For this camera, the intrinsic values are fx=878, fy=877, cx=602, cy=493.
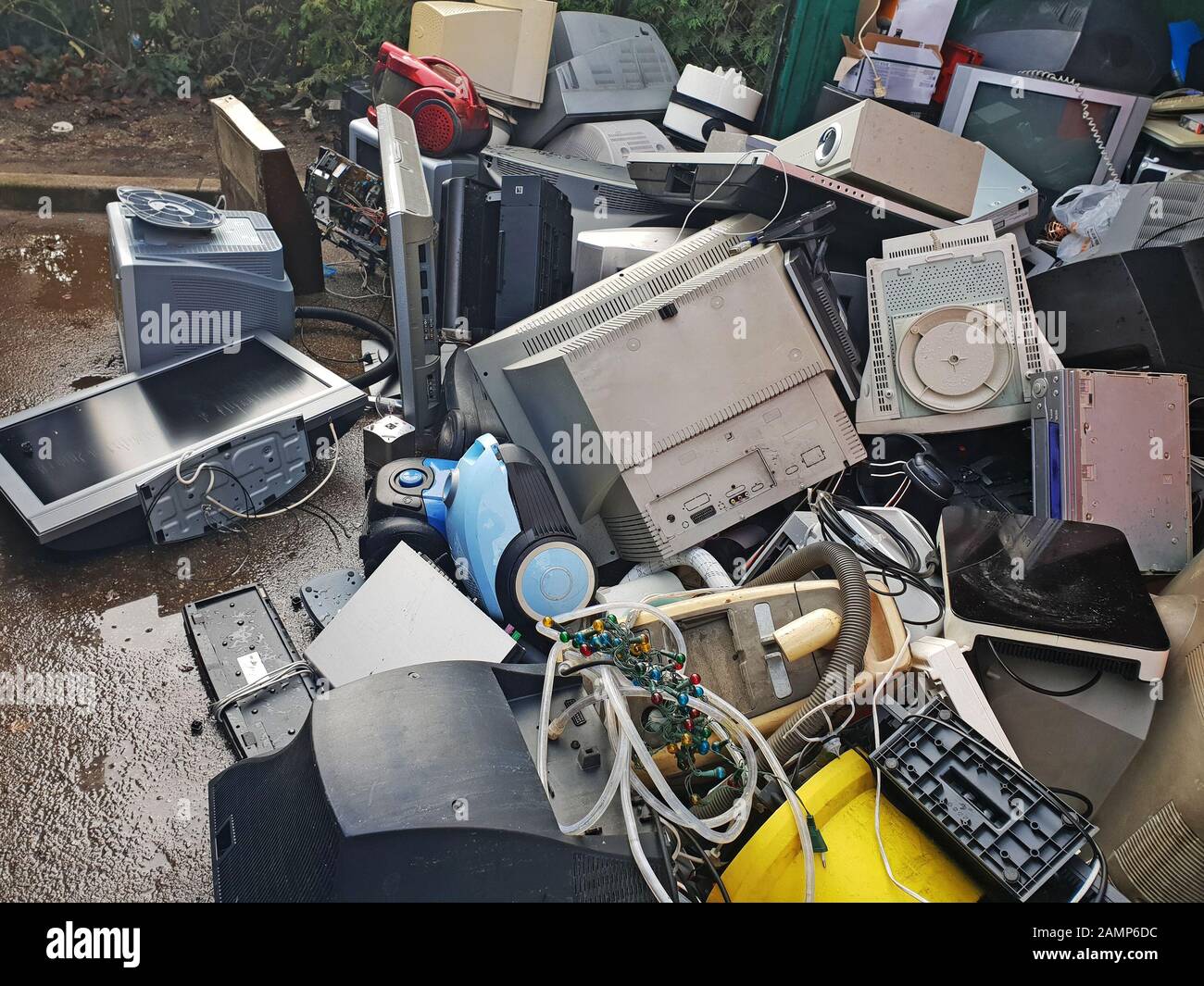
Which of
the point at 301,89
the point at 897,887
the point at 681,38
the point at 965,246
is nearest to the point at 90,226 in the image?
the point at 301,89

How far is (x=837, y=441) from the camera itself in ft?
9.24

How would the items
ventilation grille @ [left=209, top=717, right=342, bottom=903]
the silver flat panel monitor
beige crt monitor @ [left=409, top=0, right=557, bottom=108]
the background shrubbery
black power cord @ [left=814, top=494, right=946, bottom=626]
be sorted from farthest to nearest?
the background shrubbery
beige crt monitor @ [left=409, top=0, right=557, bottom=108]
the silver flat panel monitor
black power cord @ [left=814, top=494, right=946, bottom=626]
ventilation grille @ [left=209, top=717, right=342, bottom=903]

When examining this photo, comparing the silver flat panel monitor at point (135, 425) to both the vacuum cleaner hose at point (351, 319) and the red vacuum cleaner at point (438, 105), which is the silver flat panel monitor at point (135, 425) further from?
the red vacuum cleaner at point (438, 105)

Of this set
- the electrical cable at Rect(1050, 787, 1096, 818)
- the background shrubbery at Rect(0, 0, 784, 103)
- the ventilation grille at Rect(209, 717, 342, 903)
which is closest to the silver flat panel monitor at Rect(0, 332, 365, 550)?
the ventilation grille at Rect(209, 717, 342, 903)

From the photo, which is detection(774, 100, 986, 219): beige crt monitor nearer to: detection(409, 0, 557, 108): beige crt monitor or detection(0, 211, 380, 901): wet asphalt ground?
detection(409, 0, 557, 108): beige crt monitor

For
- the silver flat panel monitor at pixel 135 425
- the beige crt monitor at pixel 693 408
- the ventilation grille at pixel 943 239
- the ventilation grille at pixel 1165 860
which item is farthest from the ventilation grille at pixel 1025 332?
the silver flat panel monitor at pixel 135 425

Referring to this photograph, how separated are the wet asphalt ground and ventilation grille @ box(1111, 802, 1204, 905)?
208 centimetres

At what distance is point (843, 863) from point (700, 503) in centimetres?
128

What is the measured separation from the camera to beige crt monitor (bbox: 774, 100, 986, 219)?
10.0 ft

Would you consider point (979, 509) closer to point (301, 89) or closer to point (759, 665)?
point (759, 665)

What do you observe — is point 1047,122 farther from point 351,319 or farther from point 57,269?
point 57,269

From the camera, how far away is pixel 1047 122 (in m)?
3.76

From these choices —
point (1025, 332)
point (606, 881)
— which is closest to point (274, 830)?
point (606, 881)

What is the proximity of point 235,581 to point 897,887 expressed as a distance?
2275mm
